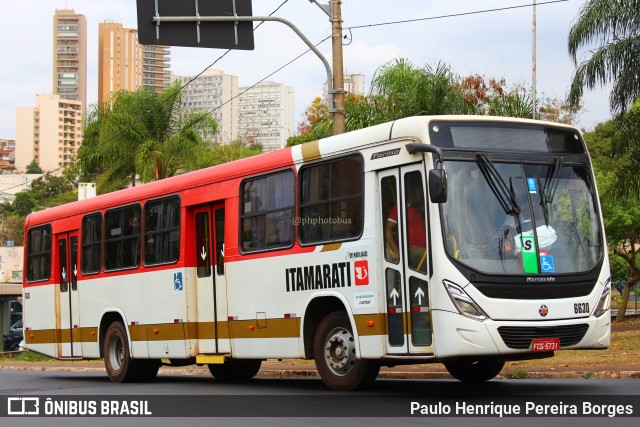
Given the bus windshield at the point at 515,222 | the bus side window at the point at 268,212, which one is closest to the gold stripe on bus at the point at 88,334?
the bus side window at the point at 268,212

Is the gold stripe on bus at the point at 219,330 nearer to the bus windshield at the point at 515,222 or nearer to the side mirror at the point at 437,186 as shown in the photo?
the bus windshield at the point at 515,222

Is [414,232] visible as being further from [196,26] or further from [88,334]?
[88,334]

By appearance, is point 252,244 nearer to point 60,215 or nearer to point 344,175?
point 344,175

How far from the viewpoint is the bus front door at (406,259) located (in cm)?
1245

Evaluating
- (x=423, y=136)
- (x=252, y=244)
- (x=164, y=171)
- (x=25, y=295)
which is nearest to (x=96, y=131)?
(x=164, y=171)

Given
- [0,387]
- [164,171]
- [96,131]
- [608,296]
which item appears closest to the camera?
[608,296]

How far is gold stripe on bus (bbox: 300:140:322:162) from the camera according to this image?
47.3 ft

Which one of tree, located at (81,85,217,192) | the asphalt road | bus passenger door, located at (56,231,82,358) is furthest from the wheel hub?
tree, located at (81,85,217,192)

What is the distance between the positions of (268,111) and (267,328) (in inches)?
6112

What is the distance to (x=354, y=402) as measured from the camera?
12.6 m

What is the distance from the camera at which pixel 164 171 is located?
39000 millimetres

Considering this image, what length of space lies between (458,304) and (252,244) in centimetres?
456

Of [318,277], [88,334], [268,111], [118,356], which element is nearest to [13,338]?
[88,334]

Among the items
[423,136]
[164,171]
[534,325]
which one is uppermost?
[164,171]
